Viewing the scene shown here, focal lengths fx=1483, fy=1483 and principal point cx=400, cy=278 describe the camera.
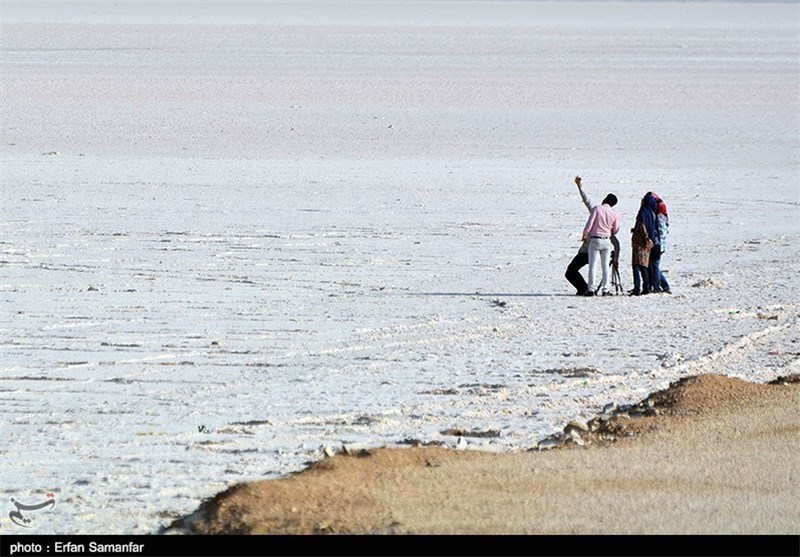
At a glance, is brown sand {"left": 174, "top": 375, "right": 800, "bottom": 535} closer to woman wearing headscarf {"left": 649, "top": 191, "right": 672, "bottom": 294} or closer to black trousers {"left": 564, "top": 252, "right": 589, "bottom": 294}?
black trousers {"left": 564, "top": 252, "right": 589, "bottom": 294}

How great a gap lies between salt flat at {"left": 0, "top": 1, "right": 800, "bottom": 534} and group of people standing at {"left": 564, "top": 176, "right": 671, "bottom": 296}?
0.87ft

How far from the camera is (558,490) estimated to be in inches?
284

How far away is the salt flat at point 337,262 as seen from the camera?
8.93 metres

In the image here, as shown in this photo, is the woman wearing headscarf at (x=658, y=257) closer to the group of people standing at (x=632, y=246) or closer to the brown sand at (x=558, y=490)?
the group of people standing at (x=632, y=246)

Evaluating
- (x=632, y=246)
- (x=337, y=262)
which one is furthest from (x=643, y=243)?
(x=337, y=262)

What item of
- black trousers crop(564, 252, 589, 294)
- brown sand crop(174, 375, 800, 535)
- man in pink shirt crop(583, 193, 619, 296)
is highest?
man in pink shirt crop(583, 193, 619, 296)

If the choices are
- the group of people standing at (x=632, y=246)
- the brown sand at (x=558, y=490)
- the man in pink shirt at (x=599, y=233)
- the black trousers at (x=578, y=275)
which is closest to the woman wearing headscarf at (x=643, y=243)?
the group of people standing at (x=632, y=246)

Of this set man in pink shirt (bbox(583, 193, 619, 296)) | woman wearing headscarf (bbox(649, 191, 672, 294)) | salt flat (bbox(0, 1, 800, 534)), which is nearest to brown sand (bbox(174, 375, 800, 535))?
salt flat (bbox(0, 1, 800, 534))

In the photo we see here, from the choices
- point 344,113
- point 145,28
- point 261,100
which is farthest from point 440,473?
point 145,28

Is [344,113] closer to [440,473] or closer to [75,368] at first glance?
[75,368]

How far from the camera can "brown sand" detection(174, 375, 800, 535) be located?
6691 millimetres

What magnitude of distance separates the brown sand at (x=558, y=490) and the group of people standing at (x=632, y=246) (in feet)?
18.6

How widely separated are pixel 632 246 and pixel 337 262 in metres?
3.27

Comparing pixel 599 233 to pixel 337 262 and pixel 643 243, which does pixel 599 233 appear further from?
pixel 337 262
